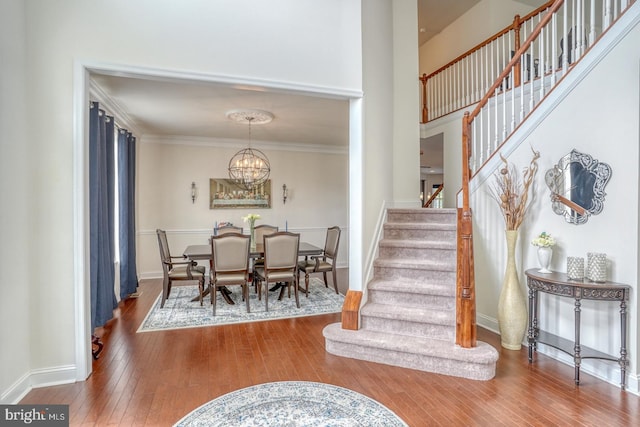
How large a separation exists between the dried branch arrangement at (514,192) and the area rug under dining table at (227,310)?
2.36 m

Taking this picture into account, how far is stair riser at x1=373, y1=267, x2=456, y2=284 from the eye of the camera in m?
3.49

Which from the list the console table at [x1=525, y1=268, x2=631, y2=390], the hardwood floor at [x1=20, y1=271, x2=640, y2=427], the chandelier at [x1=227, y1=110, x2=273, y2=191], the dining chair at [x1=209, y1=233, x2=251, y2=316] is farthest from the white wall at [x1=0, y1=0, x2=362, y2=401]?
the console table at [x1=525, y1=268, x2=631, y2=390]

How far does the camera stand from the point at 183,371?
9.16 ft

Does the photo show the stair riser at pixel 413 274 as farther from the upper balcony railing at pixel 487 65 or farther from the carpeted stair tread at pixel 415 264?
the upper balcony railing at pixel 487 65

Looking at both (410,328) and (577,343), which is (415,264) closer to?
(410,328)

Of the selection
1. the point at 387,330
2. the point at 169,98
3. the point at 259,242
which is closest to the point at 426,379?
the point at 387,330

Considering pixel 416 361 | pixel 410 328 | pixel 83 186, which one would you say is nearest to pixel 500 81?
pixel 410 328

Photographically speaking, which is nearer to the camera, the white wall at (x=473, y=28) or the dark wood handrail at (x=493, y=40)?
the dark wood handrail at (x=493, y=40)

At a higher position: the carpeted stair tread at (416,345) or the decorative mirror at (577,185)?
the decorative mirror at (577,185)

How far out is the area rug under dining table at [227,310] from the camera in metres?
3.98

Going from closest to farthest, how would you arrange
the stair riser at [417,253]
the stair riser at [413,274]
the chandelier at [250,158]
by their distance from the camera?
the stair riser at [413,274] < the stair riser at [417,253] < the chandelier at [250,158]

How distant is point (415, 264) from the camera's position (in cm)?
361

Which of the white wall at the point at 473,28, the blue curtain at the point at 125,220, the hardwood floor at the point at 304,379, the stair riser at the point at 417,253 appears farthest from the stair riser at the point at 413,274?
the white wall at the point at 473,28

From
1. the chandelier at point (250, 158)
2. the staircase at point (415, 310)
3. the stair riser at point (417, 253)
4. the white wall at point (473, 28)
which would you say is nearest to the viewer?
the staircase at point (415, 310)
